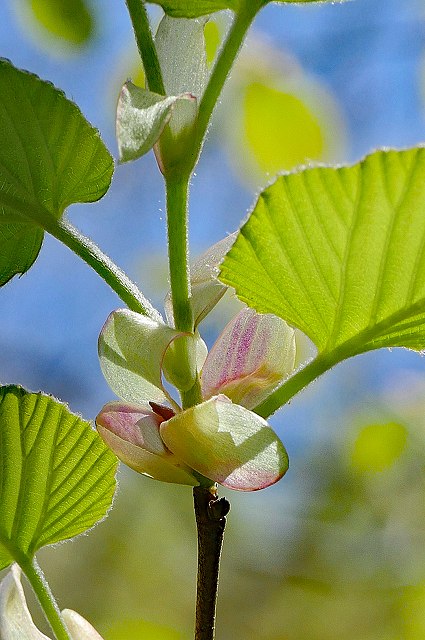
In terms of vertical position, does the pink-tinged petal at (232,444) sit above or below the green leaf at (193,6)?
below

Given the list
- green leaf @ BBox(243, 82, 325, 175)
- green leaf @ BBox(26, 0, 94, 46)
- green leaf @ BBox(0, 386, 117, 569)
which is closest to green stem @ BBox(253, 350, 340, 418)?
green leaf @ BBox(0, 386, 117, 569)

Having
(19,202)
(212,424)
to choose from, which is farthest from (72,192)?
(212,424)

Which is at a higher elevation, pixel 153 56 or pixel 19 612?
pixel 153 56

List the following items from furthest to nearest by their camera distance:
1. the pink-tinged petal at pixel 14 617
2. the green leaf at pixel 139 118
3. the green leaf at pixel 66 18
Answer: the green leaf at pixel 66 18 < the pink-tinged petal at pixel 14 617 < the green leaf at pixel 139 118

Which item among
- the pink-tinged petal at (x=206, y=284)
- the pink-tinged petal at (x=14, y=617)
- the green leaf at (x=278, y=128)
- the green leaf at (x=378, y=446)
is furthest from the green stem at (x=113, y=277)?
the green leaf at (x=378, y=446)

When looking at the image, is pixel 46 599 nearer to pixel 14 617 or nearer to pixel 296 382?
pixel 14 617

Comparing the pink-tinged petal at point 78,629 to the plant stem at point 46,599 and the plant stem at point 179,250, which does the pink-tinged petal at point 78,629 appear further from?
the plant stem at point 179,250

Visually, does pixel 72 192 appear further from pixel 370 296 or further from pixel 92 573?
pixel 92 573
